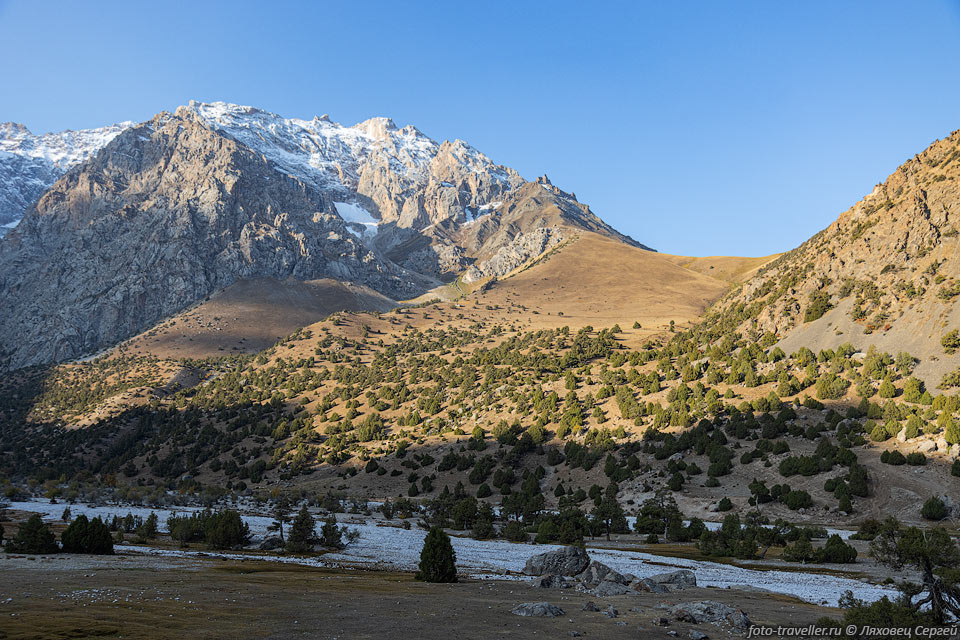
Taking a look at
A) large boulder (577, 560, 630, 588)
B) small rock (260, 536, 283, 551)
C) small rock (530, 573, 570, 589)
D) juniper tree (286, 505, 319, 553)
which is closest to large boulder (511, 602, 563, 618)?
small rock (530, 573, 570, 589)

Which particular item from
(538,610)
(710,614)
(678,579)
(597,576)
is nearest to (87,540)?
(538,610)

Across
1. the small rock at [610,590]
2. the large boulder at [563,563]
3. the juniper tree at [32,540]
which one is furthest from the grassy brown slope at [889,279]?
the juniper tree at [32,540]

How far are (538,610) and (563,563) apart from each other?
435 inches

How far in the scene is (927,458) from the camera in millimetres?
54812

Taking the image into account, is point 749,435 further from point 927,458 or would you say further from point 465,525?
point 465,525

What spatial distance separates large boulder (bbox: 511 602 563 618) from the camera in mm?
20172

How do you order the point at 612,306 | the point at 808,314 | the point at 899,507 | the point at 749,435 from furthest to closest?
the point at 612,306 < the point at 808,314 < the point at 749,435 < the point at 899,507

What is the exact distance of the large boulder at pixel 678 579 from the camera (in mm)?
27984

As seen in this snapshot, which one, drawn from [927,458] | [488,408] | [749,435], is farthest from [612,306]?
[927,458]

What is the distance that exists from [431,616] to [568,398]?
76143 mm

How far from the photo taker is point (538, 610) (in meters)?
20.3

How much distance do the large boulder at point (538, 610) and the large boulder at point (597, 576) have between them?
7982 mm

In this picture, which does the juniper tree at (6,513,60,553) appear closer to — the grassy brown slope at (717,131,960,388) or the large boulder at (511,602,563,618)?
the large boulder at (511,602,563,618)

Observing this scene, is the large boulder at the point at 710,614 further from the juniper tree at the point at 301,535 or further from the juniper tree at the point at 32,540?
the juniper tree at the point at 32,540
